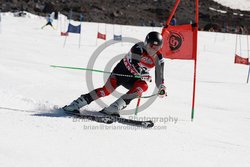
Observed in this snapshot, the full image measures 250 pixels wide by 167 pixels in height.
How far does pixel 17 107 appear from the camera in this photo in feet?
19.5

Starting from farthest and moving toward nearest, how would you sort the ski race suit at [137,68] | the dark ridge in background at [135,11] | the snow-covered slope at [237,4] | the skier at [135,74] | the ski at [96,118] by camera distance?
the snow-covered slope at [237,4]
the dark ridge in background at [135,11]
the ski race suit at [137,68]
the skier at [135,74]
the ski at [96,118]

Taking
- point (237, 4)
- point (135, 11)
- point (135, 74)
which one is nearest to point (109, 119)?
point (135, 74)

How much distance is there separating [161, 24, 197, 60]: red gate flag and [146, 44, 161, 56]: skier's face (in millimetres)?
Result: 1361

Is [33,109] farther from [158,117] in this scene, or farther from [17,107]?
[158,117]

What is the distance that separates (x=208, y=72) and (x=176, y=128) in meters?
11.3

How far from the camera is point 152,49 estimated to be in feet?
19.9

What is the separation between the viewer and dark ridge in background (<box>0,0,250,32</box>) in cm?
4666

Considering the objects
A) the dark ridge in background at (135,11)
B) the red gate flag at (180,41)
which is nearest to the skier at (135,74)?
the red gate flag at (180,41)

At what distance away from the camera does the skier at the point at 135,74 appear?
596 cm

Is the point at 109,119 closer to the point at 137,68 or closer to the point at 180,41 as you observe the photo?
the point at 137,68

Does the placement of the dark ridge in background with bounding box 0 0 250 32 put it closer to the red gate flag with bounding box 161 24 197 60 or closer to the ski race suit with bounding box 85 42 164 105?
the red gate flag with bounding box 161 24 197 60

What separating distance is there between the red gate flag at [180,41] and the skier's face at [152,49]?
1361 mm

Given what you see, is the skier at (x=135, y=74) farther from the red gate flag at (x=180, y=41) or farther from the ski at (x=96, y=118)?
the red gate flag at (x=180, y=41)

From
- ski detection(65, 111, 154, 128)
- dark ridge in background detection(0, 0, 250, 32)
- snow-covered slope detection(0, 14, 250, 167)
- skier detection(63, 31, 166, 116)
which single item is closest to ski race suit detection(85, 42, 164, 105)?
skier detection(63, 31, 166, 116)
